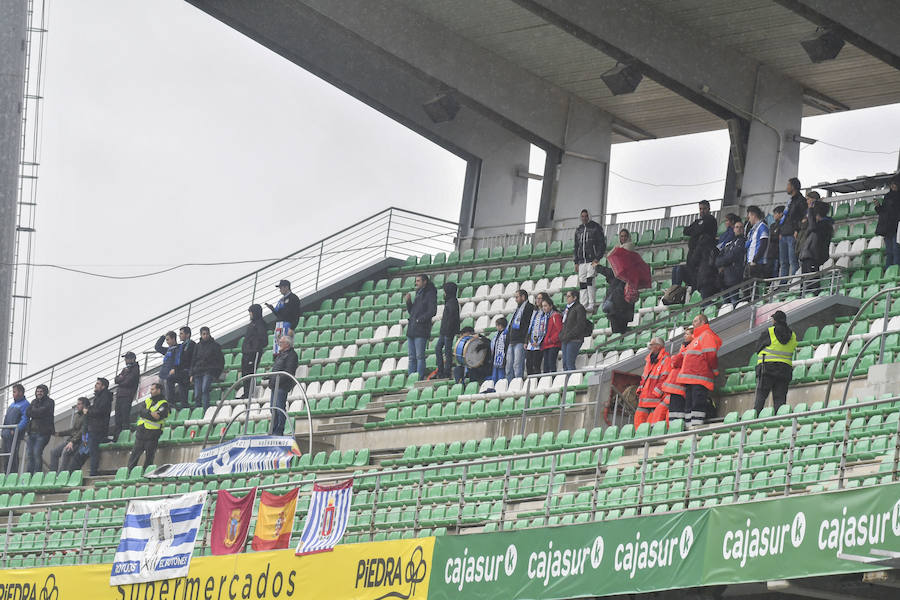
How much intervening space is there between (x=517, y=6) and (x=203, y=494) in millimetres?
11971

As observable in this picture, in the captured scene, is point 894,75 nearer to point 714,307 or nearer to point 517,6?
point 517,6

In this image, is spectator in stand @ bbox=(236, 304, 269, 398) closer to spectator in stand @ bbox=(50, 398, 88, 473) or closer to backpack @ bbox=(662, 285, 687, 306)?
spectator in stand @ bbox=(50, 398, 88, 473)

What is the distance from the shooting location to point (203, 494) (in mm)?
→ 15914

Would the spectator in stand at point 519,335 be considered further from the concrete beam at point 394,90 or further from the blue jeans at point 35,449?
the concrete beam at point 394,90

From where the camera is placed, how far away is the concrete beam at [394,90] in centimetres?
2761

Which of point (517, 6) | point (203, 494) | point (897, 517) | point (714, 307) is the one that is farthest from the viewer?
point (517, 6)

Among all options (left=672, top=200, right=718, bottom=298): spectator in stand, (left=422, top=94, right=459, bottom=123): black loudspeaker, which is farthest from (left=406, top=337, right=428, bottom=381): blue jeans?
(left=422, top=94, right=459, bottom=123): black loudspeaker

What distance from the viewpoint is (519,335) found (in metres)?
20.0

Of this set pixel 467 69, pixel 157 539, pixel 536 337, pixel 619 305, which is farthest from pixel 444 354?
pixel 467 69

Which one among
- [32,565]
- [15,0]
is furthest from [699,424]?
[15,0]

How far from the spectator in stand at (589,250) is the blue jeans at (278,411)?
13.8 ft

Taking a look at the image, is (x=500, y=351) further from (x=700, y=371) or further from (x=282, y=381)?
(x=700, y=371)

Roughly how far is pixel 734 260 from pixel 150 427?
26.1ft

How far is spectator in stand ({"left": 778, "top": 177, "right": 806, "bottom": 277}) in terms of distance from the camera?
→ 19094mm
